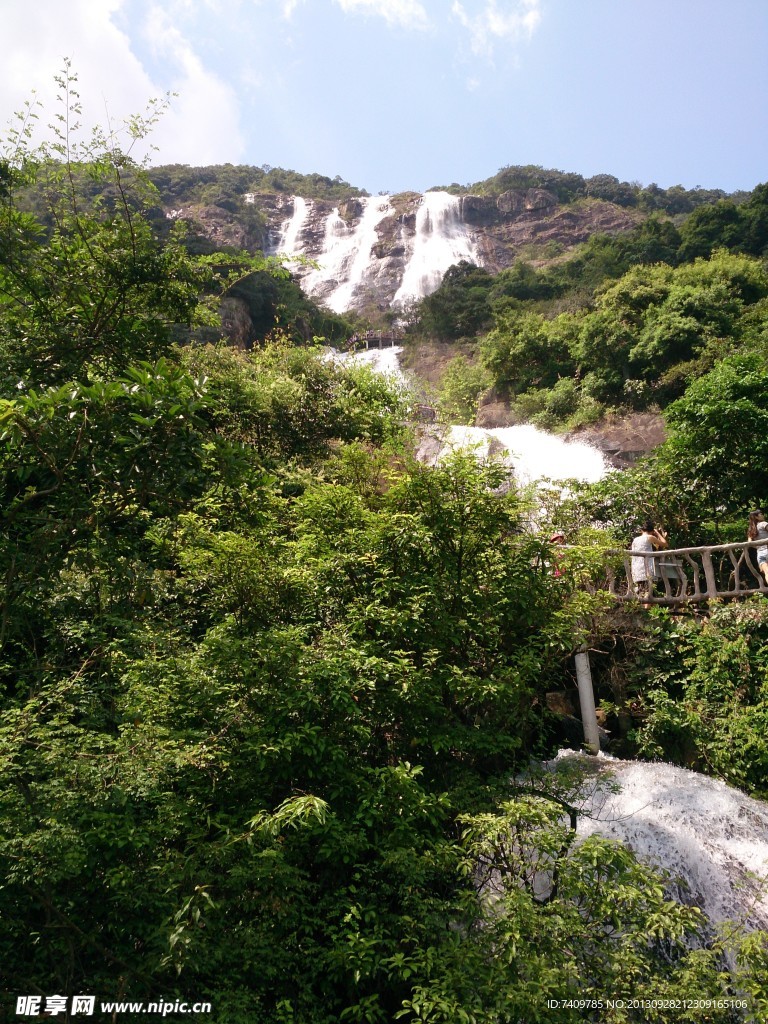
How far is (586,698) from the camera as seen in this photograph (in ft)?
30.7

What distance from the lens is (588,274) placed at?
110ft

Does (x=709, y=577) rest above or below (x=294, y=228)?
below

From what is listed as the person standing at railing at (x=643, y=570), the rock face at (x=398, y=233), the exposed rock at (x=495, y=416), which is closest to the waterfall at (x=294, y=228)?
the rock face at (x=398, y=233)

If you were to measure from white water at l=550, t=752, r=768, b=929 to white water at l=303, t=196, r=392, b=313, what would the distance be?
42565 millimetres

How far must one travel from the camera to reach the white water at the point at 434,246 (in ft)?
157

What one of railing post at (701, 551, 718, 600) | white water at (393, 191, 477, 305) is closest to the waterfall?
white water at (393, 191, 477, 305)

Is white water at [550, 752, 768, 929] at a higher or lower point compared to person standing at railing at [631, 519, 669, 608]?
lower

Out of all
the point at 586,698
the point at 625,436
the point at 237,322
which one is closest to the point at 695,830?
the point at 586,698

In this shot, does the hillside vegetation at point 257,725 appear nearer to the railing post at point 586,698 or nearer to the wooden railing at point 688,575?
the railing post at point 586,698

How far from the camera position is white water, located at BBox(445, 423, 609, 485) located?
1822 centimetres

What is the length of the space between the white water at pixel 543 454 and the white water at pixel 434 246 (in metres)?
26.9

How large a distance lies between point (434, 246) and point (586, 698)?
49.3m

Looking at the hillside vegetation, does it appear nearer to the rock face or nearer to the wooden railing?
the wooden railing

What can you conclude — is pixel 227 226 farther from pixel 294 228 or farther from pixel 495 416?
pixel 495 416
